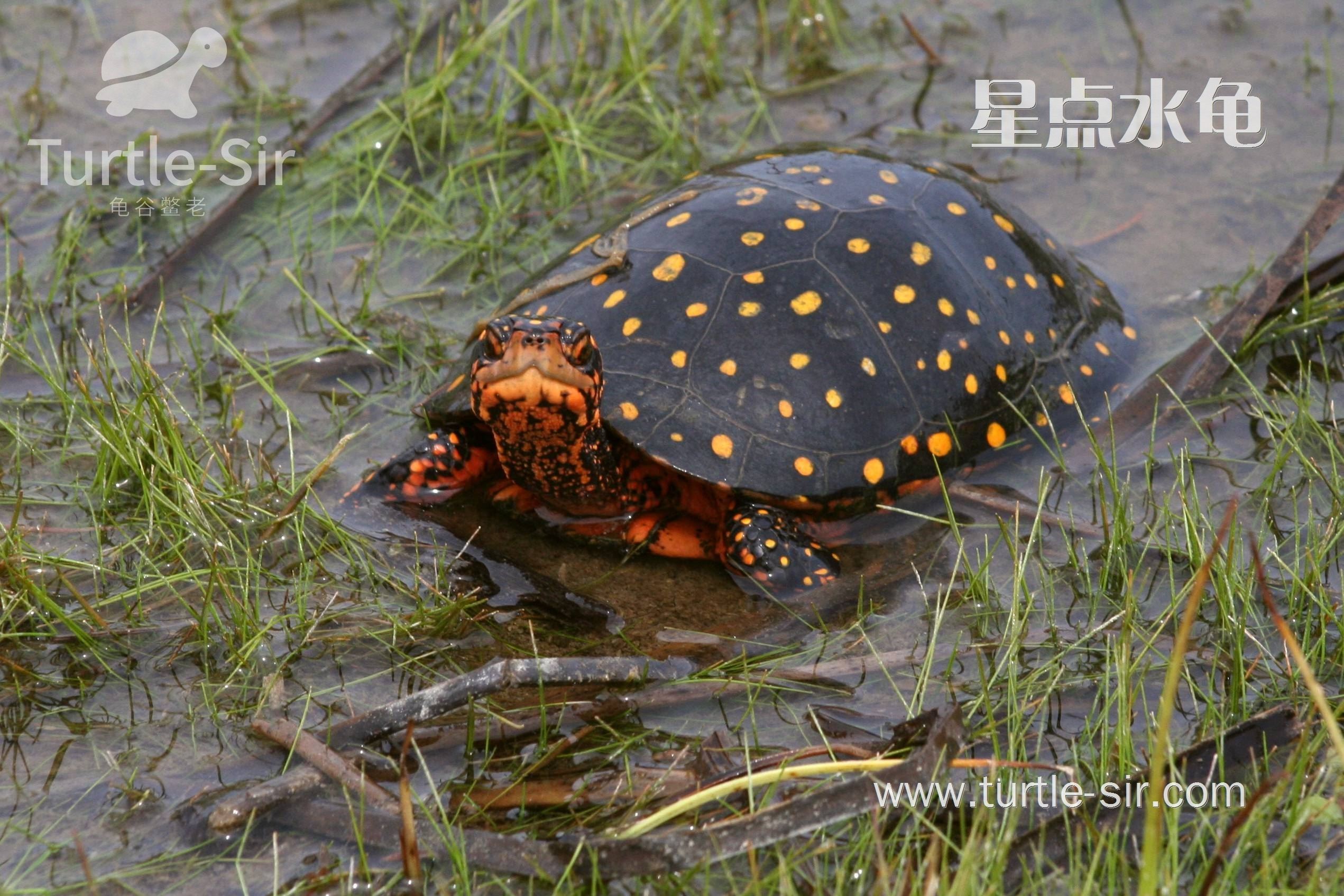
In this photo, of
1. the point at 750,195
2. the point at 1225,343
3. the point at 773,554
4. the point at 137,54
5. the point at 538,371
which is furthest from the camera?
the point at 137,54

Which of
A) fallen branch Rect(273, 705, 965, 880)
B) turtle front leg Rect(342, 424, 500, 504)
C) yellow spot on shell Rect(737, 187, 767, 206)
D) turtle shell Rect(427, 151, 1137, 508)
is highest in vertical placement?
yellow spot on shell Rect(737, 187, 767, 206)

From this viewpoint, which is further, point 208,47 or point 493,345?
point 208,47

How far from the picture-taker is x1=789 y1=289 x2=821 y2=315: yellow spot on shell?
4.67m

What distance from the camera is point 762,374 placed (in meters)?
4.55

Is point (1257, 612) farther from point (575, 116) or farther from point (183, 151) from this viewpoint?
point (183, 151)

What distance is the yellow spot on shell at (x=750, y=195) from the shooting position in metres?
4.95

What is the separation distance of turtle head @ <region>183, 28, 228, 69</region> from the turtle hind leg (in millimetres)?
5010

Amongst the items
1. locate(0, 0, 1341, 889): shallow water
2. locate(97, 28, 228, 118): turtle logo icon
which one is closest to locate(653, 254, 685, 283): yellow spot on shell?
locate(0, 0, 1341, 889): shallow water

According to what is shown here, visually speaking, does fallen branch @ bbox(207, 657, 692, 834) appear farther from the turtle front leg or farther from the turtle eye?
the turtle front leg

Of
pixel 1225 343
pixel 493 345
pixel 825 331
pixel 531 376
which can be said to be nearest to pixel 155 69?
pixel 493 345

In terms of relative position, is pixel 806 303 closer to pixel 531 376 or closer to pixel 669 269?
pixel 669 269

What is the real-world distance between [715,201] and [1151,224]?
2930 millimetres

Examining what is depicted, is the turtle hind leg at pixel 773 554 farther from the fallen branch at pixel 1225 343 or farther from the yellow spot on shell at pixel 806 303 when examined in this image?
the fallen branch at pixel 1225 343

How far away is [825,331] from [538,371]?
1.23m
